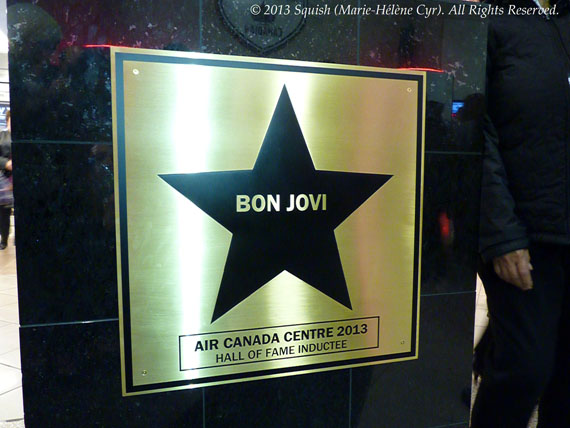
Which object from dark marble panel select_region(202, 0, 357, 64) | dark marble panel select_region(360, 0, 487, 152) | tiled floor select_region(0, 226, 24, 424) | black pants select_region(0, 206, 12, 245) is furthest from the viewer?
black pants select_region(0, 206, 12, 245)

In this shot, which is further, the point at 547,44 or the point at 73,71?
the point at 547,44

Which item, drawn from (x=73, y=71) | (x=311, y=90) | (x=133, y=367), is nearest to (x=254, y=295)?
(x=133, y=367)

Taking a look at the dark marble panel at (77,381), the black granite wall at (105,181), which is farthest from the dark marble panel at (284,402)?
the dark marble panel at (77,381)

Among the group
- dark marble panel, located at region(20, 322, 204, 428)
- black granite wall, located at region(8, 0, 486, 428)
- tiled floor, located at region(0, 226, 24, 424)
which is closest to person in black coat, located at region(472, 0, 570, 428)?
black granite wall, located at region(8, 0, 486, 428)

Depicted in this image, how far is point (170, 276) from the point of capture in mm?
1185

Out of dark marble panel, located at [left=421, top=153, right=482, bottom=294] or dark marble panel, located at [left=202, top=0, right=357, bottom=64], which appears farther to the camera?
dark marble panel, located at [left=421, top=153, right=482, bottom=294]

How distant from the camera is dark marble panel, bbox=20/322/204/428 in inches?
43.7

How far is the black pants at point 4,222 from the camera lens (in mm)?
5422

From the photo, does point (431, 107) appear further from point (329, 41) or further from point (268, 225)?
point (268, 225)

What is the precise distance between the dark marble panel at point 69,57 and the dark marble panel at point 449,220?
85 cm

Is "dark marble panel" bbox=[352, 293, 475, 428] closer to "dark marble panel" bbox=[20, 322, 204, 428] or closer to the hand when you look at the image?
the hand

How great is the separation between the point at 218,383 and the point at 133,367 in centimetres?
22

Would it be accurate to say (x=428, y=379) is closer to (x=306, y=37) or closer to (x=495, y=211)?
(x=495, y=211)

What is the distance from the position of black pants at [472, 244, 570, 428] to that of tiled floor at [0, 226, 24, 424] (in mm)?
1703
